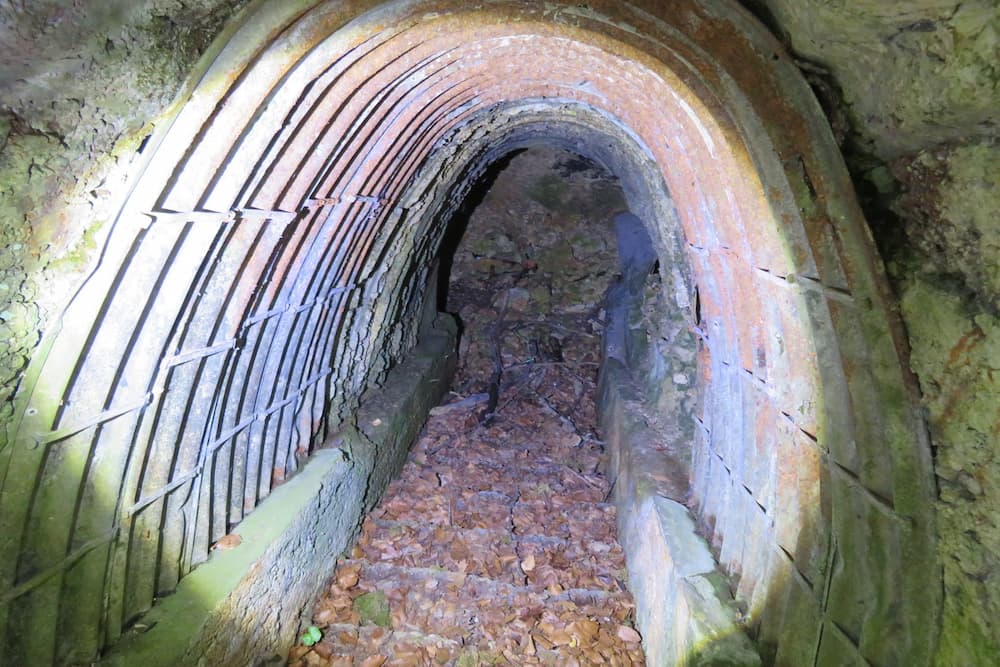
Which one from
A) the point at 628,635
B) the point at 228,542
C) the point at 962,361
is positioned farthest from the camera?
the point at 628,635

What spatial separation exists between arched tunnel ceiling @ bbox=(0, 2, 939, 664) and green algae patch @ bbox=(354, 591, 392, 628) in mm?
1343

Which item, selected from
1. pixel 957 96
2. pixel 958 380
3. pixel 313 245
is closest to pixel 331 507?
pixel 313 245

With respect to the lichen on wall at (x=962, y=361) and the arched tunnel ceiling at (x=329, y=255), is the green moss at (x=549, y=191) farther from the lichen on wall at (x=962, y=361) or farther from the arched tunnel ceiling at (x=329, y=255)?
→ the lichen on wall at (x=962, y=361)

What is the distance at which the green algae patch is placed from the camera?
4.27 meters

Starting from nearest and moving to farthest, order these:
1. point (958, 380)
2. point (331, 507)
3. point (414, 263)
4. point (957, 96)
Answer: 1. point (957, 96)
2. point (958, 380)
3. point (331, 507)
4. point (414, 263)

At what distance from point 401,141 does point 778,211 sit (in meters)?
2.59

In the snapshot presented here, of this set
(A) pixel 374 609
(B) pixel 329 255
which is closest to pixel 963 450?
(B) pixel 329 255

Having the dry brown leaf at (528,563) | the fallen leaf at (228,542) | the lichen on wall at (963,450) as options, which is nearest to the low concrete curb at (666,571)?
the dry brown leaf at (528,563)

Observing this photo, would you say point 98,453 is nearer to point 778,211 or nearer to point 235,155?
point 235,155

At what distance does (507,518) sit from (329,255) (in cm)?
325

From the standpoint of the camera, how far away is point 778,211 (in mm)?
2186

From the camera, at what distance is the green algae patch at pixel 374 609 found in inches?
168

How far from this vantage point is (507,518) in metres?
5.56

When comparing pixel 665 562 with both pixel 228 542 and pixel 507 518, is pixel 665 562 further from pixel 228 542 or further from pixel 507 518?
pixel 228 542
